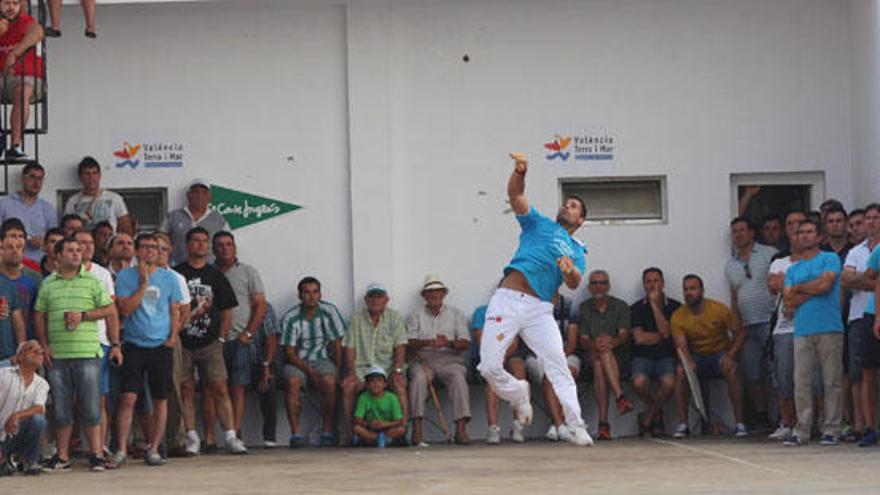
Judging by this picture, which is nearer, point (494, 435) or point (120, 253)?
point (120, 253)

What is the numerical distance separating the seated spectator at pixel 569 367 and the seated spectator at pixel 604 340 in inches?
4.2

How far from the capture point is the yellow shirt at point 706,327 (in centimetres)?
1800

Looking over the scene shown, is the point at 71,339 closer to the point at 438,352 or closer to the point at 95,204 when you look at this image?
the point at 95,204

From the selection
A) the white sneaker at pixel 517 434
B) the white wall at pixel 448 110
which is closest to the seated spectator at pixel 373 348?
the white wall at pixel 448 110

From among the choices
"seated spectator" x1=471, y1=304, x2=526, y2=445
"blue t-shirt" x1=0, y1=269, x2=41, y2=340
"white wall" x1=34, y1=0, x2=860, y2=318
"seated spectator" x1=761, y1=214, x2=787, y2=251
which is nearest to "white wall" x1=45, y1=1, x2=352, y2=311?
"white wall" x1=34, y1=0, x2=860, y2=318

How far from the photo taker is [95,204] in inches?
705

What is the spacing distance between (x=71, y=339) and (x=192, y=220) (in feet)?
12.3

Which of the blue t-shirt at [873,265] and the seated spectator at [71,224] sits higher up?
the seated spectator at [71,224]

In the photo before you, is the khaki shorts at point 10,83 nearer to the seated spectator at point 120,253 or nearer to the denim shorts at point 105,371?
the seated spectator at point 120,253

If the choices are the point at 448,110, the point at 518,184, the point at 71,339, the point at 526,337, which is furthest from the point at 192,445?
the point at 518,184

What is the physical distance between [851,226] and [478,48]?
4.34 metres

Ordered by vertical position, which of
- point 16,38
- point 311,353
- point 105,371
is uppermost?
point 16,38

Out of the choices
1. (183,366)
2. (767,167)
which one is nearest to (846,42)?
(767,167)

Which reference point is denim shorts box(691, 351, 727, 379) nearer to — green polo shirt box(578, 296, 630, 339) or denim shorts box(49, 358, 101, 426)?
green polo shirt box(578, 296, 630, 339)
